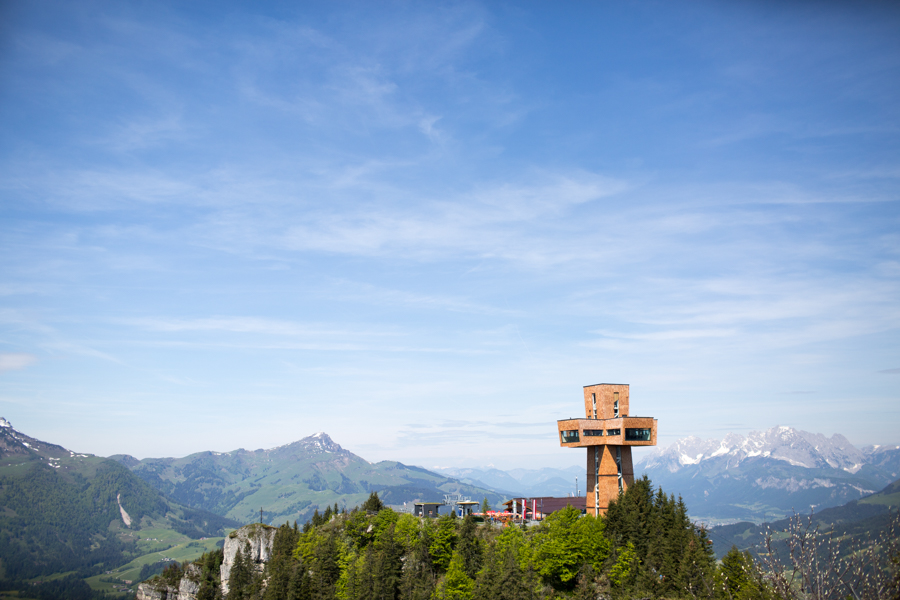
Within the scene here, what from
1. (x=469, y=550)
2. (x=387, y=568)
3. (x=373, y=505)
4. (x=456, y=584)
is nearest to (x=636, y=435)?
(x=469, y=550)

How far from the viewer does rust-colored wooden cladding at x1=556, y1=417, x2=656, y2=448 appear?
13012cm

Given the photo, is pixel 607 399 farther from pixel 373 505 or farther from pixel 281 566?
pixel 281 566

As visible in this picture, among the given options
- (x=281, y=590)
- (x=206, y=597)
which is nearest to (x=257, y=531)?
(x=206, y=597)

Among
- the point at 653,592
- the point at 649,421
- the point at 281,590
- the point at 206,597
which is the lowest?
the point at 206,597

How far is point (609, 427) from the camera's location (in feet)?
431

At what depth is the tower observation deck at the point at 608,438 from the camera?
131 meters

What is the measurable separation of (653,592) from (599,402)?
39.3 meters

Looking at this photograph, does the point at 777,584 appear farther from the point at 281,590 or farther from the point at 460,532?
the point at 281,590

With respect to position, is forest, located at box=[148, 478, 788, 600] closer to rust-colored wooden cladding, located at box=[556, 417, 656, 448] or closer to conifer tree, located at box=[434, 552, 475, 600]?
conifer tree, located at box=[434, 552, 475, 600]

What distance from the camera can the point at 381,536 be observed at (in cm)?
14150

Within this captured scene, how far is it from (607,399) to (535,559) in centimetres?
3613

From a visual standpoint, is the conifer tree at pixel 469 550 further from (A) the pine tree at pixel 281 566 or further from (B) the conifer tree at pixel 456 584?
(A) the pine tree at pixel 281 566

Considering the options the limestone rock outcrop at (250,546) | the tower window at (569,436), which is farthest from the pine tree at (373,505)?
the tower window at (569,436)

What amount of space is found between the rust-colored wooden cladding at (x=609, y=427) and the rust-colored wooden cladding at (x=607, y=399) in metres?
1.86
